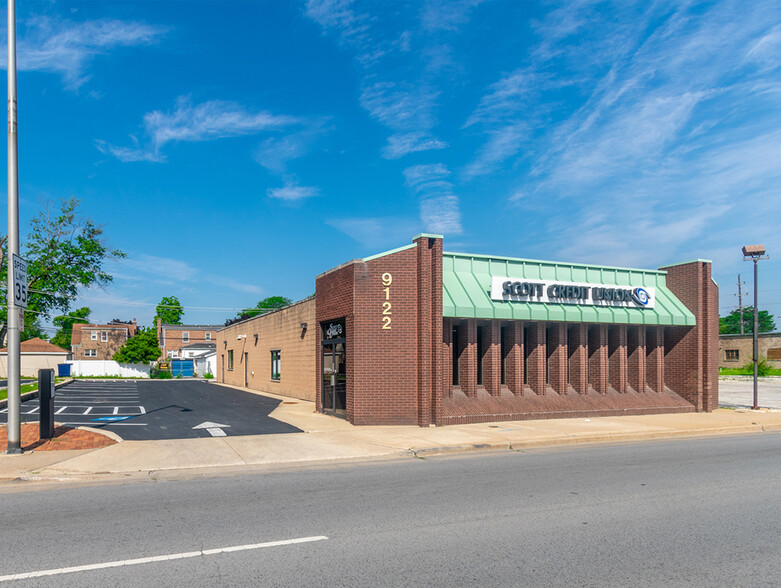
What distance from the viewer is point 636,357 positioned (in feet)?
68.9

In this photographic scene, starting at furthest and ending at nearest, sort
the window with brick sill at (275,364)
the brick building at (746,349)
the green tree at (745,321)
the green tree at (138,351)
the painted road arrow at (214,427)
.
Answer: the green tree at (745,321), the green tree at (138,351), the brick building at (746,349), the window with brick sill at (275,364), the painted road arrow at (214,427)

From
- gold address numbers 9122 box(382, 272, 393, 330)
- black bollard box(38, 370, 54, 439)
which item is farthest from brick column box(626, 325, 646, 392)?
black bollard box(38, 370, 54, 439)

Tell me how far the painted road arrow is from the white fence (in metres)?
44.0

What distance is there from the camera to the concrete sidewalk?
10.4m

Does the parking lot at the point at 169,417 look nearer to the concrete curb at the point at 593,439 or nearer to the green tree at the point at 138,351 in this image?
Answer: the concrete curb at the point at 593,439

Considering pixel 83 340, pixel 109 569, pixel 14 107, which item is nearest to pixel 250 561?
pixel 109 569

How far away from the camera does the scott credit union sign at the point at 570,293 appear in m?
18.3

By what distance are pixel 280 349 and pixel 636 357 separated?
53.0 feet

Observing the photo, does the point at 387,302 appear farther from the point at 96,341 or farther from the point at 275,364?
the point at 96,341

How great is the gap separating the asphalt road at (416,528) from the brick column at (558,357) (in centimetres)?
861

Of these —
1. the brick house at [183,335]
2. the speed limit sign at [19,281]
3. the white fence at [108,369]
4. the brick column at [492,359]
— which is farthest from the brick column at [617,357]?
the brick house at [183,335]

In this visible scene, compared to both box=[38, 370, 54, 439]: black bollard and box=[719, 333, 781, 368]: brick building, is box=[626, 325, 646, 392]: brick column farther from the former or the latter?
box=[719, 333, 781, 368]: brick building

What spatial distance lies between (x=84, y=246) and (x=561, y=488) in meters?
30.5

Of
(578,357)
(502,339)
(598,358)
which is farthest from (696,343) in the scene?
(502,339)
